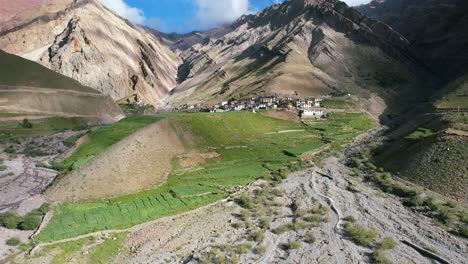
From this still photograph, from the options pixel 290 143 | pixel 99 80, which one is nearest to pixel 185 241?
pixel 290 143

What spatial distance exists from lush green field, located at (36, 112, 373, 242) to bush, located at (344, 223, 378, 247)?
56.3 feet

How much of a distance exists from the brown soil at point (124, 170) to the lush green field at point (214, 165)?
2141 mm

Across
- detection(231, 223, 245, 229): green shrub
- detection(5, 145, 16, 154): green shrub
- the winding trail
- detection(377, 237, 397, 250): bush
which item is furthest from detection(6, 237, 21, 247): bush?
detection(5, 145, 16, 154): green shrub

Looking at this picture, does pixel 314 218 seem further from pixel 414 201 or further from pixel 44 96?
pixel 44 96

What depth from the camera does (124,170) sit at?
177 ft

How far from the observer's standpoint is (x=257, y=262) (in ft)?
108

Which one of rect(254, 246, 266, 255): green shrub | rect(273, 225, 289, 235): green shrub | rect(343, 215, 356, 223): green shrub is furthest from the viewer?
rect(343, 215, 356, 223): green shrub

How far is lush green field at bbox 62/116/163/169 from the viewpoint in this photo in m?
62.2

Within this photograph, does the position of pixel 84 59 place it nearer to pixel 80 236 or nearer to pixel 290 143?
pixel 290 143

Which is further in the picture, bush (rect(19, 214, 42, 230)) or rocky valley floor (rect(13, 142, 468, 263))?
bush (rect(19, 214, 42, 230))

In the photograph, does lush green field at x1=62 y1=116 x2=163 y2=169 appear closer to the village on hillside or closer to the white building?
the village on hillside

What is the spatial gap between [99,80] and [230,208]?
559 feet

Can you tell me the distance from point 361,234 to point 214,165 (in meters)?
32.2

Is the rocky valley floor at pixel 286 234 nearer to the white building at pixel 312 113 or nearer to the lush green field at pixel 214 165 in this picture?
the lush green field at pixel 214 165
